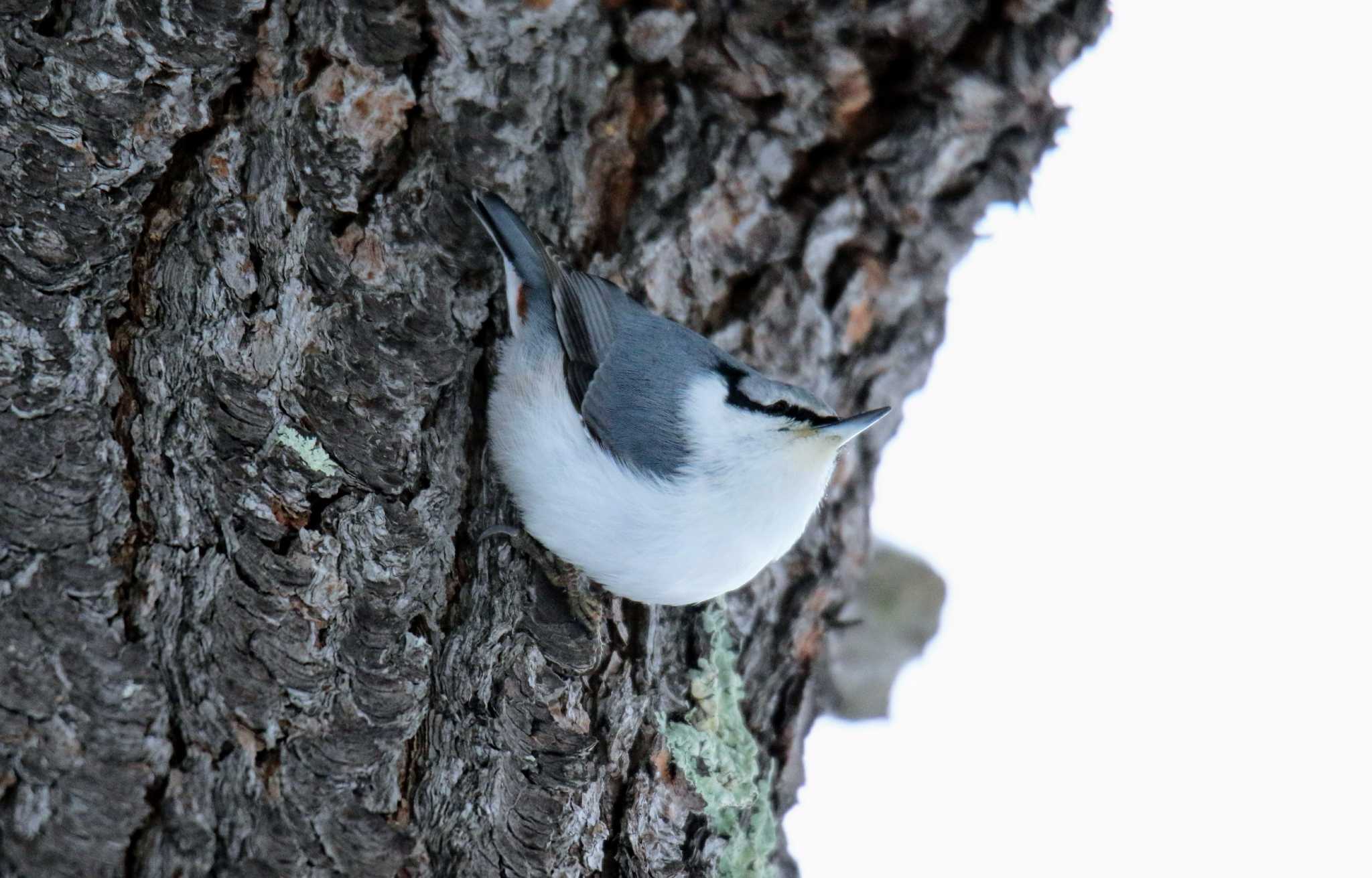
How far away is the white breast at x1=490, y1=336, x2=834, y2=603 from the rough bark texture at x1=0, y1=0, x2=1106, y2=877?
0.23 feet

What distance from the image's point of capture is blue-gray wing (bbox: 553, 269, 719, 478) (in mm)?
1759

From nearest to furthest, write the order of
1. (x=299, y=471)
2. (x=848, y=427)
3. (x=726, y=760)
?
(x=299, y=471), (x=848, y=427), (x=726, y=760)

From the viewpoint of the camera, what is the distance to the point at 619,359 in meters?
1.79

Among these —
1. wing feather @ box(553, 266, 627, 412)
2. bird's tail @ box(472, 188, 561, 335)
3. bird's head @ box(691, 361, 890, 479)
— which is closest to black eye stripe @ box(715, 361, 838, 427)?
bird's head @ box(691, 361, 890, 479)

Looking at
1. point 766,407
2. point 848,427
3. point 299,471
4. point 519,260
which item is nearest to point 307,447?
point 299,471

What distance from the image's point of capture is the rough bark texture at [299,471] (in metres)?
1.45

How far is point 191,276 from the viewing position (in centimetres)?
153

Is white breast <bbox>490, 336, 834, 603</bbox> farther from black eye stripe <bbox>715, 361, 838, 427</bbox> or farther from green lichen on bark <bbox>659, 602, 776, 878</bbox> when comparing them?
green lichen on bark <bbox>659, 602, 776, 878</bbox>

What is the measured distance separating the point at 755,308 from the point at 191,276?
97 cm

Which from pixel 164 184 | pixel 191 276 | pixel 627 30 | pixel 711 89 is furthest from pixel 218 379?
pixel 711 89

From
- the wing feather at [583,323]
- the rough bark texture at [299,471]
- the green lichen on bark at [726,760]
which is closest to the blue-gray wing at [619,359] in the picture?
the wing feather at [583,323]

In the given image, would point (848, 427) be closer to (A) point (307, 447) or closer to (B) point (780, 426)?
(B) point (780, 426)

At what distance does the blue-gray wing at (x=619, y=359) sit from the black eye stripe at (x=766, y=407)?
1.7 inches

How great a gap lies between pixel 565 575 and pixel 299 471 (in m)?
0.43
